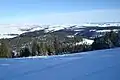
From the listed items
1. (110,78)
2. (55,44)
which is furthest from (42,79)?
(55,44)

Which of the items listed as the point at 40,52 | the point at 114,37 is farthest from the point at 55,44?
the point at 114,37

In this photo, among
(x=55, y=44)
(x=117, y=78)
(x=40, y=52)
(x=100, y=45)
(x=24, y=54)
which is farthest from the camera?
(x=55, y=44)

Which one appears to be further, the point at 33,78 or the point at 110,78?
the point at 33,78

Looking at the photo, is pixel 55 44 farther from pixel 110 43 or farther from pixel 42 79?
pixel 42 79

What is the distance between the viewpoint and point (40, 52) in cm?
4772

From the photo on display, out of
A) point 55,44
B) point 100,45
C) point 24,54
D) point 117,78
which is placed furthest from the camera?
point 55,44

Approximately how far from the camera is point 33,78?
1324 centimetres

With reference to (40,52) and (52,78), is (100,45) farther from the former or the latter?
(52,78)

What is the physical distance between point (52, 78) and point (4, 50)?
3510 centimetres

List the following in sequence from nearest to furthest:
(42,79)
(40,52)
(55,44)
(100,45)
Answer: (42,79)
(40,52)
(100,45)
(55,44)

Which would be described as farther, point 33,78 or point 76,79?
point 33,78

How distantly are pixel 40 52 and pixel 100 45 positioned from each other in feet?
40.5

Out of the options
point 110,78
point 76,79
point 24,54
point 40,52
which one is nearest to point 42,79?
point 76,79

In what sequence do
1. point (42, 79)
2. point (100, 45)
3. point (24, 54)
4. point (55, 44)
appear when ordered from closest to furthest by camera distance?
point (42, 79) → point (24, 54) → point (100, 45) → point (55, 44)
